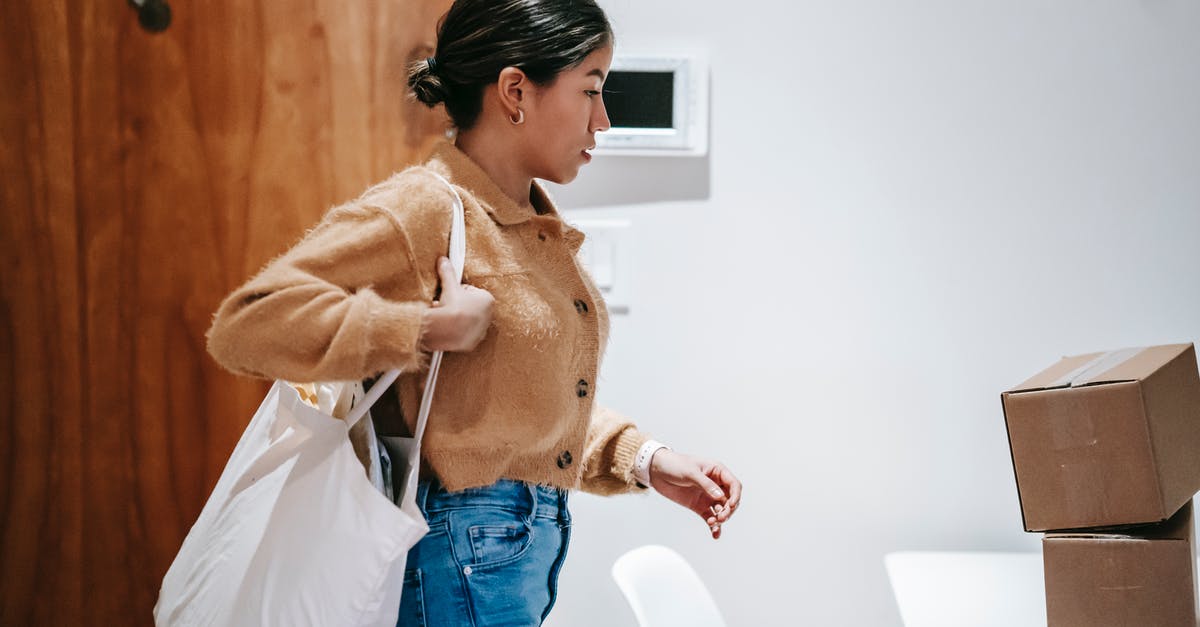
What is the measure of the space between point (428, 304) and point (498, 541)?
26 centimetres

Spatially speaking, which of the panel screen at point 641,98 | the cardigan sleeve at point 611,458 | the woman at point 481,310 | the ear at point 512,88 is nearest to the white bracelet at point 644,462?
the cardigan sleeve at point 611,458

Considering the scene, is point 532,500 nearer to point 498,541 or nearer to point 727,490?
point 498,541

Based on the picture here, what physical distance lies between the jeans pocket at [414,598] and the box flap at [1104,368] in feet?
2.69

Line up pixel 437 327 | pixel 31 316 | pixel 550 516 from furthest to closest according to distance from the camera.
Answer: pixel 31 316 < pixel 550 516 < pixel 437 327

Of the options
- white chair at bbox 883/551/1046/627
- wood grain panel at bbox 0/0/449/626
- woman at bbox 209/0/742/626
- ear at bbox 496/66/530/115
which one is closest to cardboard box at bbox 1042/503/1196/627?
white chair at bbox 883/551/1046/627

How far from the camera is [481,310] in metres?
0.89

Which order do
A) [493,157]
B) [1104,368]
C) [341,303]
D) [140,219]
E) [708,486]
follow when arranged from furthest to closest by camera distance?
[140,219]
[1104,368]
[708,486]
[493,157]
[341,303]

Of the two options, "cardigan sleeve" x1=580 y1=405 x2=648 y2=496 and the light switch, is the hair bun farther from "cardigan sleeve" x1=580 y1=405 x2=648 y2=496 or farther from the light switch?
the light switch

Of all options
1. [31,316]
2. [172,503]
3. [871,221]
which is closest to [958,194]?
[871,221]

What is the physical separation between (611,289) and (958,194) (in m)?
0.69

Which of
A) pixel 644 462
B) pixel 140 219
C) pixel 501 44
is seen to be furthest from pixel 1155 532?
pixel 140 219

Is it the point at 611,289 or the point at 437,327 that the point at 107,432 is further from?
the point at 437,327

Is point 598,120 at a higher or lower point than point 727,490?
higher

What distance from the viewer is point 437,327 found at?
2.85 feet
